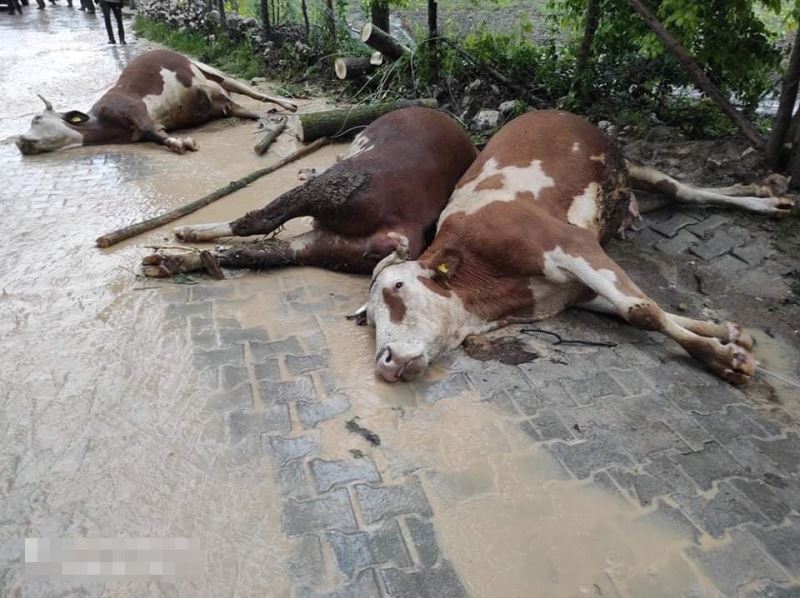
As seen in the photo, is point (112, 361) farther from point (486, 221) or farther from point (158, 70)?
point (158, 70)

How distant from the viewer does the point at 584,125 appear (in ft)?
15.5

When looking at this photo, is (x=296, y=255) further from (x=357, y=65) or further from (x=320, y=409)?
(x=357, y=65)

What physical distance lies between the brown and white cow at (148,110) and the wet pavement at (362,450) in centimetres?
350

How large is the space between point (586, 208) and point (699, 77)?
176cm

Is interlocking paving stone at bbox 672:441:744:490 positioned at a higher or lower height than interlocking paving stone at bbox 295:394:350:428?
higher

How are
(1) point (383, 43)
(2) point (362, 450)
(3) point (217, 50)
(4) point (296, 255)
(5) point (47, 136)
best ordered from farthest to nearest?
(3) point (217, 50)
(1) point (383, 43)
(5) point (47, 136)
(4) point (296, 255)
(2) point (362, 450)

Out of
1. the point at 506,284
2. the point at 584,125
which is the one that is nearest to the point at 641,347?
the point at 506,284

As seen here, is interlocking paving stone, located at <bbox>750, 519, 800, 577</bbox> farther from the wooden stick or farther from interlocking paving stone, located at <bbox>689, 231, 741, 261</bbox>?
the wooden stick

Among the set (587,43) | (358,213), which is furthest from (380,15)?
(358,213)

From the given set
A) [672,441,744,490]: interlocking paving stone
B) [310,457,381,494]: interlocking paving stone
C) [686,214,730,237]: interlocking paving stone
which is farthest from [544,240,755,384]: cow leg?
[310,457,381,494]: interlocking paving stone

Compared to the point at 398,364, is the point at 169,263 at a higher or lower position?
lower

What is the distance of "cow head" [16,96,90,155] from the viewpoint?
724cm

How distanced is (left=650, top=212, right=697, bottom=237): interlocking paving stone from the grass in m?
8.27

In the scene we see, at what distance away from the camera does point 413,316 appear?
3.48 metres
